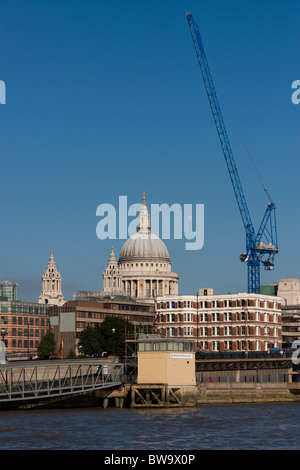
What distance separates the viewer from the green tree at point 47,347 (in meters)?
188

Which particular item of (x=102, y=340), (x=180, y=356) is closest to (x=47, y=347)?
(x=102, y=340)

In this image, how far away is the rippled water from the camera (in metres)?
70.0

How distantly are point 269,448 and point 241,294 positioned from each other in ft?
412

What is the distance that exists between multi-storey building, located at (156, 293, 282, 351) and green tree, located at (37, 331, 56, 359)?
26008 mm

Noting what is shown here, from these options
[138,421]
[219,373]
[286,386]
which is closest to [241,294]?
[219,373]

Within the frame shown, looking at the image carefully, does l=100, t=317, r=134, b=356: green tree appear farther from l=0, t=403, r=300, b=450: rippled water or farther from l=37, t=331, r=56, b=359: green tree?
l=0, t=403, r=300, b=450: rippled water

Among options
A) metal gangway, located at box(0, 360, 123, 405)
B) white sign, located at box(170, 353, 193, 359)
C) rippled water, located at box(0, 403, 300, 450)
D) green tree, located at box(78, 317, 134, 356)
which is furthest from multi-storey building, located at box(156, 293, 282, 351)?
rippled water, located at box(0, 403, 300, 450)

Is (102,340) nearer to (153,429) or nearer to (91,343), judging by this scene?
(91,343)

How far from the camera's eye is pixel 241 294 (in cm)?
19300

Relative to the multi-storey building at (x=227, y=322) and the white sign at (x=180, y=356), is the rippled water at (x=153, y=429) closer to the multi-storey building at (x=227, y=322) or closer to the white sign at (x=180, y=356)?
the white sign at (x=180, y=356)

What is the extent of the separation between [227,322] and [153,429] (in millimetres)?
115369

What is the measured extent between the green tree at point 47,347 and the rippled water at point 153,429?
8303 centimetres

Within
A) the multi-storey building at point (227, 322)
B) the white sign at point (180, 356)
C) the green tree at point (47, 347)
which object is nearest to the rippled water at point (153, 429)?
the white sign at point (180, 356)
